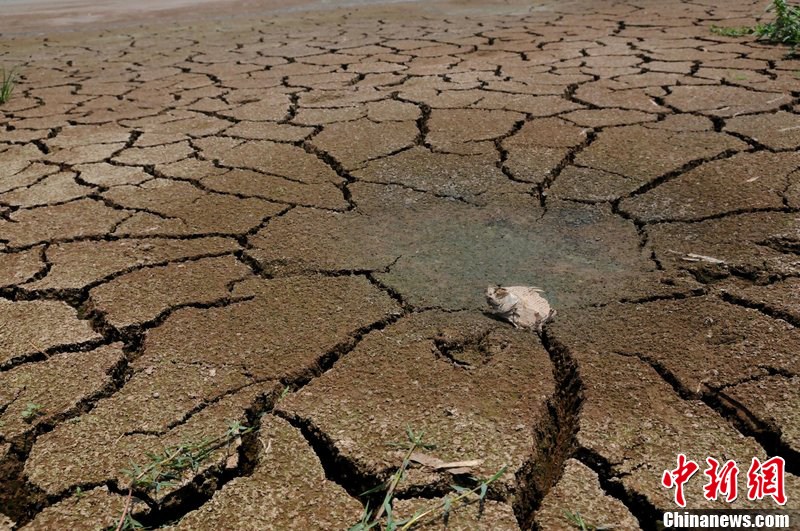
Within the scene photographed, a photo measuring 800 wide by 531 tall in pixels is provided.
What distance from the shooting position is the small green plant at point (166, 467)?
1.26 metres

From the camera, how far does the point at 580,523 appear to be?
46.6 inches

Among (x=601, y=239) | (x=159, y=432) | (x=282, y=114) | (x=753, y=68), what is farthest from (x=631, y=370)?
(x=753, y=68)

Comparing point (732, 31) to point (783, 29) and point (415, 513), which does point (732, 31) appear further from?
point (415, 513)

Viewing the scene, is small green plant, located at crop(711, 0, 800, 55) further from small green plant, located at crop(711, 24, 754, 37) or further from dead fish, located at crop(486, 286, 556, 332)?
dead fish, located at crop(486, 286, 556, 332)

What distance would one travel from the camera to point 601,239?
2.15m

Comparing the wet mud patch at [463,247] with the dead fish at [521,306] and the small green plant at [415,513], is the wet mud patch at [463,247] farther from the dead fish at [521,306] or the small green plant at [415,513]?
the small green plant at [415,513]

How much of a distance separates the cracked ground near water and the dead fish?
0.11 ft

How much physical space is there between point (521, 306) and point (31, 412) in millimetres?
1128

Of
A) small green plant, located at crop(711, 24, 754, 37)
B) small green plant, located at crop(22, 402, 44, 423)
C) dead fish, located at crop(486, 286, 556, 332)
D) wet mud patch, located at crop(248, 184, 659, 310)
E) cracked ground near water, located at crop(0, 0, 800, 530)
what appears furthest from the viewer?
small green plant, located at crop(711, 24, 754, 37)

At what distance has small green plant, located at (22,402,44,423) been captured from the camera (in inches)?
58.5

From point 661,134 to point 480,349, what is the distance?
1.72 metres

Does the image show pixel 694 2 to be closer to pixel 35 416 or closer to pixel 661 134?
pixel 661 134

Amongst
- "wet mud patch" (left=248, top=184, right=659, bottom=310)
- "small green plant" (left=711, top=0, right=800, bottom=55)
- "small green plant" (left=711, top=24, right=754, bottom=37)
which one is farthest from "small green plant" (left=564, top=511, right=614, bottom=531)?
"small green plant" (left=711, top=24, right=754, bottom=37)

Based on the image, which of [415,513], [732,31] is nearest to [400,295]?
[415,513]
